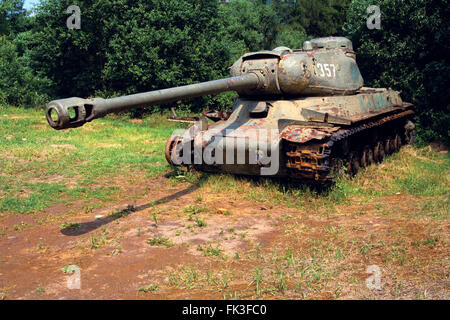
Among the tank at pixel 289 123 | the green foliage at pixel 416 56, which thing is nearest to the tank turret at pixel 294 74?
the tank at pixel 289 123

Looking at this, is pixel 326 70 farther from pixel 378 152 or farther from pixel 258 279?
pixel 258 279

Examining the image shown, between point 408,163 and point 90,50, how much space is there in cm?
1653

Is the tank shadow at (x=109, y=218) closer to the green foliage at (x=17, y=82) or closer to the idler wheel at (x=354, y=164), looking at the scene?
the idler wheel at (x=354, y=164)

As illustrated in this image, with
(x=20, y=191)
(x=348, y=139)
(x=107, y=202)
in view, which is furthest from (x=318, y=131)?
(x=20, y=191)

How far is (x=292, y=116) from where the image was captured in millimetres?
8891

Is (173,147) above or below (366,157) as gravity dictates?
above

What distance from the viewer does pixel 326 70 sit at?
9.61 m

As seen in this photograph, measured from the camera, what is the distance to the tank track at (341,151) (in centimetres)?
775
